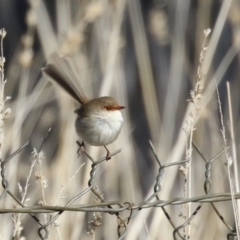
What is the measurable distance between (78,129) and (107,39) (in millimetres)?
776

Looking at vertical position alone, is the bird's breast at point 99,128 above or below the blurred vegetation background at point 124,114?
below

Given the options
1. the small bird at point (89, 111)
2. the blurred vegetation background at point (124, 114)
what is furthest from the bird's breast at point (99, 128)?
the blurred vegetation background at point (124, 114)

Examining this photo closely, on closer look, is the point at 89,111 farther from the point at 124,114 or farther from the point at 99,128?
the point at 124,114

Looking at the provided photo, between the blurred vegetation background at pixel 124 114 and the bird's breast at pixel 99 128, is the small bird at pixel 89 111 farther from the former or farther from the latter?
the blurred vegetation background at pixel 124 114

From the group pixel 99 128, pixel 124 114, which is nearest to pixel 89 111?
pixel 99 128

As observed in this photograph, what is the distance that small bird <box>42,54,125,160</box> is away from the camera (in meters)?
1.89

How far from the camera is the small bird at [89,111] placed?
1.89m

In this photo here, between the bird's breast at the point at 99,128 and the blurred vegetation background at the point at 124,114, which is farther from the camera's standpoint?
the blurred vegetation background at the point at 124,114

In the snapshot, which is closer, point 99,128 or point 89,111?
point 99,128

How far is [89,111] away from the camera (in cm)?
216

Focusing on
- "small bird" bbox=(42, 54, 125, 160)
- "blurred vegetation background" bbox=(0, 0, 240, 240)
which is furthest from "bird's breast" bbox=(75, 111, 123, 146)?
"blurred vegetation background" bbox=(0, 0, 240, 240)

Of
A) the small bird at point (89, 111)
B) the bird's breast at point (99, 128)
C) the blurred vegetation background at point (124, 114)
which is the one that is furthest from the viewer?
the blurred vegetation background at point (124, 114)

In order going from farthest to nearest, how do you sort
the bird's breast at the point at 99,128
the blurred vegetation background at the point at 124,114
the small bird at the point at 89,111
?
the blurred vegetation background at the point at 124,114
the bird's breast at the point at 99,128
the small bird at the point at 89,111

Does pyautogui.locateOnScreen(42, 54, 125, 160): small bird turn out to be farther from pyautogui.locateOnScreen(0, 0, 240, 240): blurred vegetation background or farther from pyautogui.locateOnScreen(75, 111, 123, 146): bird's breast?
pyautogui.locateOnScreen(0, 0, 240, 240): blurred vegetation background
